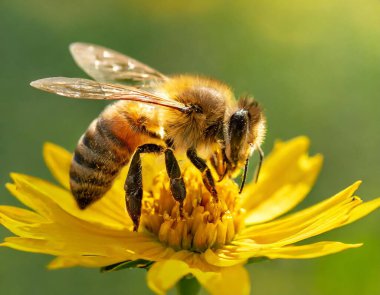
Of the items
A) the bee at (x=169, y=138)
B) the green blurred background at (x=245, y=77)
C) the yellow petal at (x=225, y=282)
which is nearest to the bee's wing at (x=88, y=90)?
the bee at (x=169, y=138)

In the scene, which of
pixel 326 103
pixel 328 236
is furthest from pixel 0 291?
pixel 326 103

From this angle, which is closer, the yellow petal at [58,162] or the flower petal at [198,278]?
the flower petal at [198,278]

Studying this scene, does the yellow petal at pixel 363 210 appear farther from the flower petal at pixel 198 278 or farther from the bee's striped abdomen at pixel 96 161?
the bee's striped abdomen at pixel 96 161

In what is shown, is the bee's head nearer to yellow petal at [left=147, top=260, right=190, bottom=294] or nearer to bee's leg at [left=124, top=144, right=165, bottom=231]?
bee's leg at [left=124, top=144, right=165, bottom=231]

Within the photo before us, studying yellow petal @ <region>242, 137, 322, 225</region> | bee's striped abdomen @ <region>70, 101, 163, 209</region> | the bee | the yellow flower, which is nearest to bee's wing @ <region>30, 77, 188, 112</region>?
the bee

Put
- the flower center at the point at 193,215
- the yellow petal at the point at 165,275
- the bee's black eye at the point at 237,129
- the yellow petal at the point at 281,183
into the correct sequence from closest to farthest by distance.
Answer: the yellow petal at the point at 165,275
the bee's black eye at the point at 237,129
the flower center at the point at 193,215
the yellow petal at the point at 281,183

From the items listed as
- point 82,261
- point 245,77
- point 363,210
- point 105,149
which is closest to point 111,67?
point 105,149

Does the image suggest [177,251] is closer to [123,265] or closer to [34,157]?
[123,265]

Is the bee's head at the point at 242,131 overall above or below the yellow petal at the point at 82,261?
above
